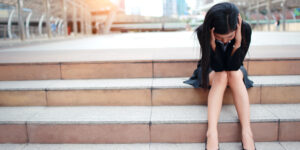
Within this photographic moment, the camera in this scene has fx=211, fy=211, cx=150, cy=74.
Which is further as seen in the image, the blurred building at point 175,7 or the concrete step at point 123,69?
the blurred building at point 175,7

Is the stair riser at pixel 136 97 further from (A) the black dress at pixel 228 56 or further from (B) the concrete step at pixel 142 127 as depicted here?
(A) the black dress at pixel 228 56

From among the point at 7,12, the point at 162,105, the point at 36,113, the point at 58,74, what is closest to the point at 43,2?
the point at 7,12

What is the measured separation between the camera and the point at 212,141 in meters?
1.23

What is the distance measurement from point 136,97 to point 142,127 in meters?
0.30

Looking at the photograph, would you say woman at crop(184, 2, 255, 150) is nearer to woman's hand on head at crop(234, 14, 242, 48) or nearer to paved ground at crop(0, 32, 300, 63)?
woman's hand on head at crop(234, 14, 242, 48)

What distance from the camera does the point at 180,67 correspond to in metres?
1.82

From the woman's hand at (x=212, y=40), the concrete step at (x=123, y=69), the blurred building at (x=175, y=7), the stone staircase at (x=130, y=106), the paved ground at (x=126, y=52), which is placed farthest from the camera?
the blurred building at (x=175, y=7)

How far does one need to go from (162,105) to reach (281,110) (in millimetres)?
827

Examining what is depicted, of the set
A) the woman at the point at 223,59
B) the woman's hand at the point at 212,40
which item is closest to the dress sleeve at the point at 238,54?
the woman at the point at 223,59

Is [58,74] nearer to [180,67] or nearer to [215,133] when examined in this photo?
[180,67]

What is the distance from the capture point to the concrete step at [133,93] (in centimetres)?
156

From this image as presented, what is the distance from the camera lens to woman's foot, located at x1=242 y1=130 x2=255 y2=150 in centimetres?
121

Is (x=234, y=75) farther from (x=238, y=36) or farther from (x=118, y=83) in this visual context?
(x=118, y=83)

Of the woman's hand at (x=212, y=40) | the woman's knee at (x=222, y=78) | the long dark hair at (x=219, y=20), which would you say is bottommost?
the woman's knee at (x=222, y=78)
